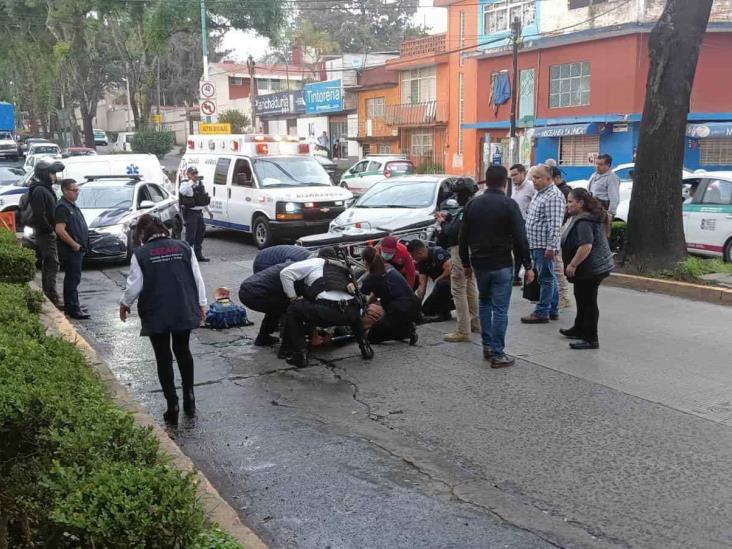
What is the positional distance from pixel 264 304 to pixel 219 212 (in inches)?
381

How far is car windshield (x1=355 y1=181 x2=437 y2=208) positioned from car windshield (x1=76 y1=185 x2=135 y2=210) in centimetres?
419

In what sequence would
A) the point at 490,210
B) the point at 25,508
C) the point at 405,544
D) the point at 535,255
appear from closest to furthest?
the point at 25,508
the point at 405,544
the point at 490,210
the point at 535,255

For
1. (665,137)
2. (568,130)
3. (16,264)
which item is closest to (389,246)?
(16,264)

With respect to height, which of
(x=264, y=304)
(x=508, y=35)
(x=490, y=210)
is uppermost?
(x=508, y=35)

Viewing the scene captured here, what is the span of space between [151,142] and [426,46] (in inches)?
788

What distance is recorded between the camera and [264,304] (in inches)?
304

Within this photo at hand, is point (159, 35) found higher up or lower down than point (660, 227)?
higher up

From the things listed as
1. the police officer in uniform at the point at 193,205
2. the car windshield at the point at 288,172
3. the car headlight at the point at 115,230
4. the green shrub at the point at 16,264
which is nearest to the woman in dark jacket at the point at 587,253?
the green shrub at the point at 16,264

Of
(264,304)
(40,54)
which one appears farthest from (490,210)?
(40,54)

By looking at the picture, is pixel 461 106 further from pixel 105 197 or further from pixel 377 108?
pixel 105 197

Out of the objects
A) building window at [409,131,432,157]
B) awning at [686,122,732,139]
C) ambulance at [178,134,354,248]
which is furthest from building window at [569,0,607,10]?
ambulance at [178,134,354,248]

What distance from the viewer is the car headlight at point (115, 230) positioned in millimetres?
13258

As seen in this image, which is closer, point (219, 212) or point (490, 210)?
point (490, 210)

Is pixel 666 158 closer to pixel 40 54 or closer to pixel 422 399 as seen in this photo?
pixel 422 399
